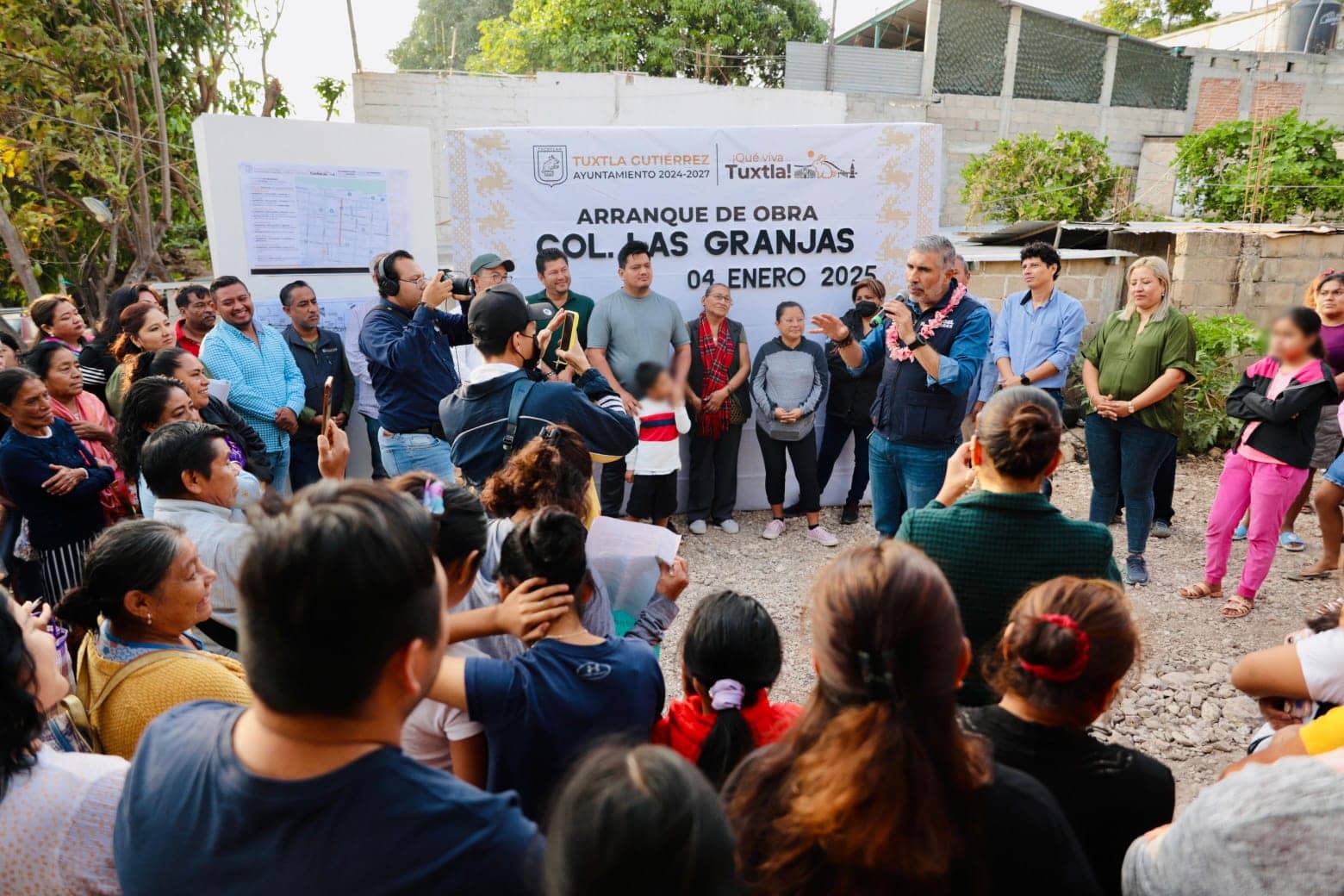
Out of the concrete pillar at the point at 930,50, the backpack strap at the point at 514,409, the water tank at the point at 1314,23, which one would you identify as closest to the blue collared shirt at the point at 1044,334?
the backpack strap at the point at 514,409

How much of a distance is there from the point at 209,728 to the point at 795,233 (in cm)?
503

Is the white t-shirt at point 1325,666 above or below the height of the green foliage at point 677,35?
below

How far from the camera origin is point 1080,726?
1.50m

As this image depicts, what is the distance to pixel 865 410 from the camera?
18.3ft

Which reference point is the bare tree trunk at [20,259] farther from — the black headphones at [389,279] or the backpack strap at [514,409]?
the backpack strap at [514,409]

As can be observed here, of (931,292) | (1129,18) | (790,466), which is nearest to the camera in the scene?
(931,292)

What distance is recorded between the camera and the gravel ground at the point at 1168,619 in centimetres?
335

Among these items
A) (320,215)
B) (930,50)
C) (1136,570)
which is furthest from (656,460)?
(930,50)

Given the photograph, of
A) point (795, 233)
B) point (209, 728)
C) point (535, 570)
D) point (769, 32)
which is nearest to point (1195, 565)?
point (795, 233)

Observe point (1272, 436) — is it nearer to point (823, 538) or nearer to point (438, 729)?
point (823, 538)

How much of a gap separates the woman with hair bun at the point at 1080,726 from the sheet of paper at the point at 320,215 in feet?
18.0

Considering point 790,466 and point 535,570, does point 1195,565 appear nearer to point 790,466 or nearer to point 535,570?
point 790,466

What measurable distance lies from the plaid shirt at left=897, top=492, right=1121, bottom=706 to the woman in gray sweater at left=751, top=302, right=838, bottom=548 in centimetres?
321

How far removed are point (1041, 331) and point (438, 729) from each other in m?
4.61
